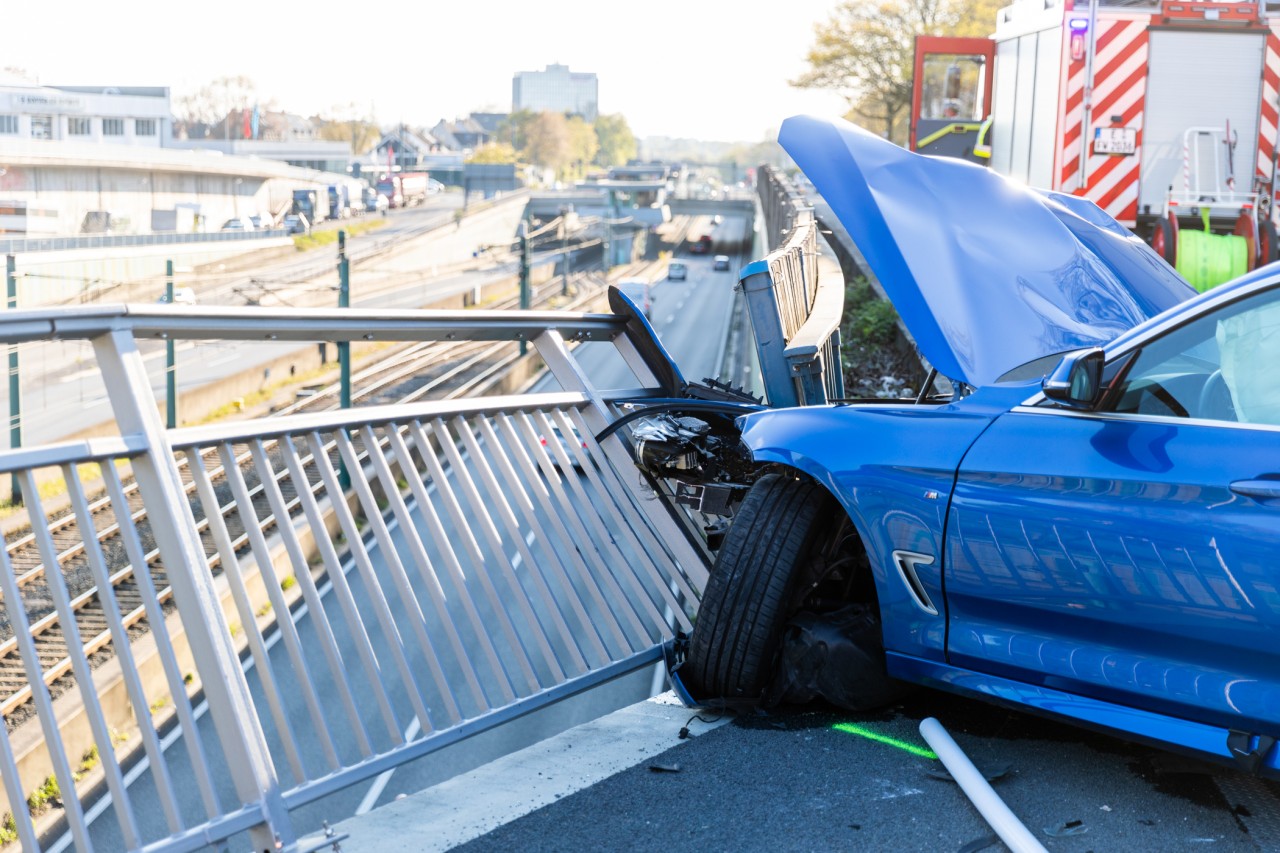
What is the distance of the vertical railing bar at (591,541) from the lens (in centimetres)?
454

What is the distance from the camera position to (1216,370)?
3.32 meters

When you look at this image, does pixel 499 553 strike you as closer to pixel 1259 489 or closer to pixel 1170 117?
pixel 1259 489

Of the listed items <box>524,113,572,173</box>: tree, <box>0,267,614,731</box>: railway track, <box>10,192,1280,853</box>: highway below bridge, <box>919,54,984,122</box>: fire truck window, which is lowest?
<box>0,267,614,731</box>: railway track

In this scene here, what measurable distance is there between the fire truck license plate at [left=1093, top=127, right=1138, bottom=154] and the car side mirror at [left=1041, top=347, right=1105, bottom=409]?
388 inches

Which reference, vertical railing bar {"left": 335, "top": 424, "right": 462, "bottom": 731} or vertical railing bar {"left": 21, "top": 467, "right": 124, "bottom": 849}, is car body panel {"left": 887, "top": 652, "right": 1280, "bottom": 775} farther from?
vertical railing bar {"left": 21, "top": 467, "right": 124, "bottom": 849}

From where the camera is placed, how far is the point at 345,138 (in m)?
160

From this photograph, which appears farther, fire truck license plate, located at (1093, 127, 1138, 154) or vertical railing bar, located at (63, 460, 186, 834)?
fire truck license plate, located at (1093, 127, 1138, 154)

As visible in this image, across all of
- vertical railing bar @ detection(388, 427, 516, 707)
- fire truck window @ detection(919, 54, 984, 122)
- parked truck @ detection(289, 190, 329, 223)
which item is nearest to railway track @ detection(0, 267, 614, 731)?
vertical railing bar @ detection(388, 427, 516, 707)

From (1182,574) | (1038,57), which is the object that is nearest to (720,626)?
(1182,574)

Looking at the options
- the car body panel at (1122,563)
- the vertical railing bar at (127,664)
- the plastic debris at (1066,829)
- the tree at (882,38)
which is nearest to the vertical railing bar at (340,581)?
the vertical railing bar at (127,664)

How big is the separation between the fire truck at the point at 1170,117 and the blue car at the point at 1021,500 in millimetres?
8029

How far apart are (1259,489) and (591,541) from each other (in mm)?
2263

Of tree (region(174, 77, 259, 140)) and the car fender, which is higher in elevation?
tree (region(174, 77, 259, 140))

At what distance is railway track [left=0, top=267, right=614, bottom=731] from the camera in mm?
3783
